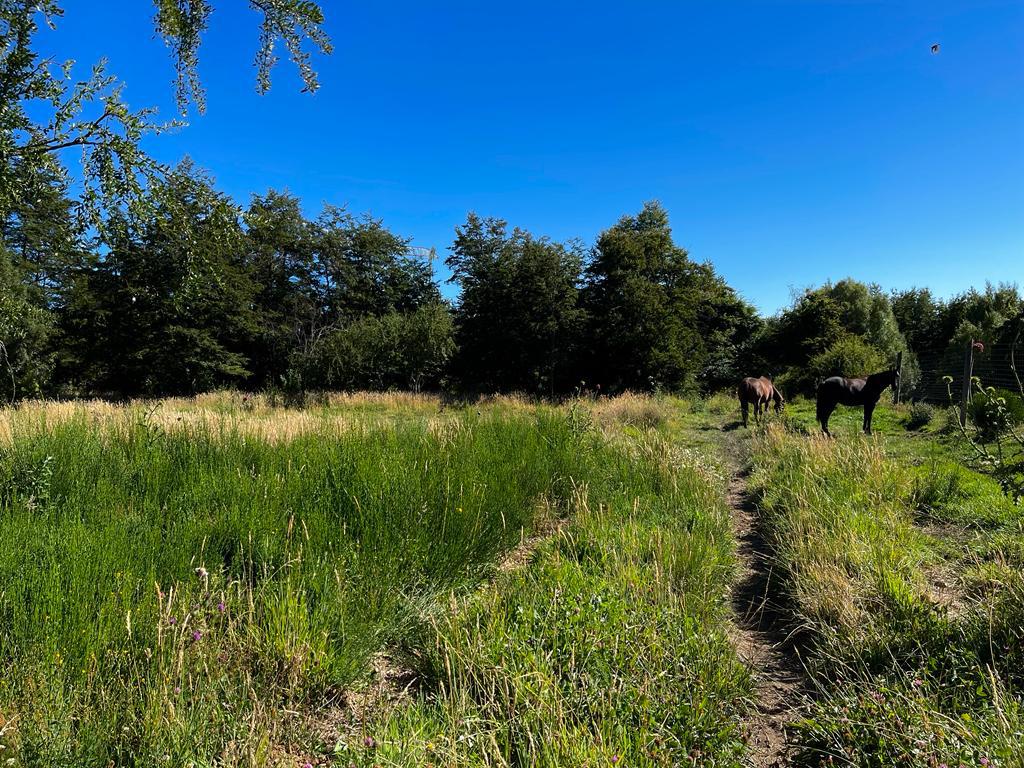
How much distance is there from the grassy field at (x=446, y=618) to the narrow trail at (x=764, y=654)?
0.06 m

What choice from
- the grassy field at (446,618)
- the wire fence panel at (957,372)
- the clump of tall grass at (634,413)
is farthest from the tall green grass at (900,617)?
the clump of tall grass at (634,413)

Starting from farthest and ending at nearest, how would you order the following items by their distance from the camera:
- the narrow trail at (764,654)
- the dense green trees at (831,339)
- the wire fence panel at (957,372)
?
1. the dense green trees at (831,339)
2. the wire fence panel at (957,372)
3. the narrow trail at (764,654)

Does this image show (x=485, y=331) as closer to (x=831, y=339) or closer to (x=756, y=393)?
(x=756, y=393)

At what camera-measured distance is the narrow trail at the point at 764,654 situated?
7.45ft

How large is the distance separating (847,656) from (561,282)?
21.7 m

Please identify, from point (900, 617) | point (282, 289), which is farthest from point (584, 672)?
point (282, 289)

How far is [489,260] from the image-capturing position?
28891mm

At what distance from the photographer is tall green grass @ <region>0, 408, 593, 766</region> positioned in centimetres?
169

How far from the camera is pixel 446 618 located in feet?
8.77

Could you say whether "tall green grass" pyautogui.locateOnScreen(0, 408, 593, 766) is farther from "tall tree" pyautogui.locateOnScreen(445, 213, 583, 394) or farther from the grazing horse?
"tall tree" pyautogui.locateOnScreen(445, 213, 583, 394)

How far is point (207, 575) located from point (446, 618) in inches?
50.7

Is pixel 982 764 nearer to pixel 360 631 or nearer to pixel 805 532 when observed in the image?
pixel 360 631

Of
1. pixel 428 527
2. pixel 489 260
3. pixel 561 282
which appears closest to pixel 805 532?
pixel 428 527

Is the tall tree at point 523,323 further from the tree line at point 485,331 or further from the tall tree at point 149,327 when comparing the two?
the tall tree at point 149,327
